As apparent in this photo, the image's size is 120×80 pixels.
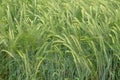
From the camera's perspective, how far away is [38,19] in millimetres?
2520

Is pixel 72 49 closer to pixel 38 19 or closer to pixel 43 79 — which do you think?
pixel 43 79

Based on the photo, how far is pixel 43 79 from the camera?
7.32ft

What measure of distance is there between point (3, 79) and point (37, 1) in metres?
0.84

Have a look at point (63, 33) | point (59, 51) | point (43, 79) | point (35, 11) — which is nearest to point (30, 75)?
point (43, 79)

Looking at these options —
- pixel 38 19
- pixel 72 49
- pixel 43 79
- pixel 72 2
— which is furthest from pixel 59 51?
pixel 72 2

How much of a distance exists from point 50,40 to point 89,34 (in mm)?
303

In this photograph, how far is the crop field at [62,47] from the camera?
2.20 metres

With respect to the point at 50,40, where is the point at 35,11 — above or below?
above

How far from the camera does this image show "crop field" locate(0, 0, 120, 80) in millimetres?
2199

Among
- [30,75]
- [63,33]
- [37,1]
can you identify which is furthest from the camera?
[37,1]

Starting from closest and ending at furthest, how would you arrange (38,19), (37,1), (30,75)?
(30,75), (38,19), (37,1)

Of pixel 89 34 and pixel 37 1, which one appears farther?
pixel 37 1

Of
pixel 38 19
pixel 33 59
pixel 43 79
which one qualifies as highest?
pixel 38 19

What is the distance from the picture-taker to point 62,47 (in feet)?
7.55
